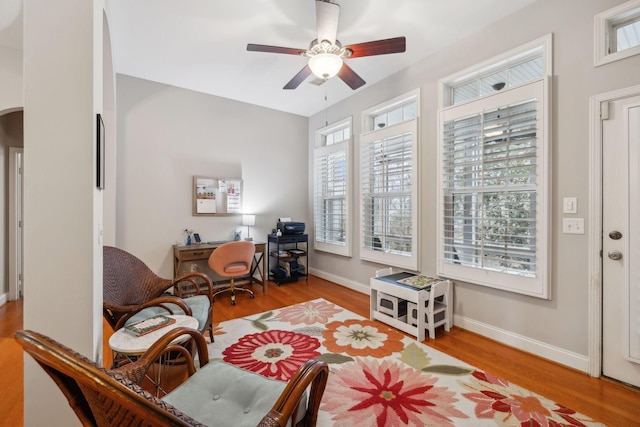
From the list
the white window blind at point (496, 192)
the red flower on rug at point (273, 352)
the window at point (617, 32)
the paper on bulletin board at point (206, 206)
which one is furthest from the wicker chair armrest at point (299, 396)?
the paper on bulletin board at point (206, 206)

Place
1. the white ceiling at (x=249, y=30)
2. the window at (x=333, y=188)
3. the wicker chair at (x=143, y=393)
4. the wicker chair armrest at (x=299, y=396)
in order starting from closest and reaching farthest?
the wicker chair at (x=143, y=393) → the wicker chair armrest at (x=299, y=396) → the white ceiling at (x=249, y=30) → the window at (x=333, y=188)

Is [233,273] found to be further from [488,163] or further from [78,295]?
[488,163]

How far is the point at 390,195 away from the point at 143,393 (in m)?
3.46

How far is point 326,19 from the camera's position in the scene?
2.32 meters

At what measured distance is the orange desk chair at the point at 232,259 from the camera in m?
3.70

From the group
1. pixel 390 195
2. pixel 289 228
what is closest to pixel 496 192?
pixel 390 195

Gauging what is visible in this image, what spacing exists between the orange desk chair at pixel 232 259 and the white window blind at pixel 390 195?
5.47ft

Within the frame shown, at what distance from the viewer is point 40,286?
4.20 ft

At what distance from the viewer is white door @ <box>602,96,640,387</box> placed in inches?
77.6


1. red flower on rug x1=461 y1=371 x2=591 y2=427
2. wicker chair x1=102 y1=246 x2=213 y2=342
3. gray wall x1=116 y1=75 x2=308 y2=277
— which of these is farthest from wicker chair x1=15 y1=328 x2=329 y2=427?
gray wall x1=116 y1=75 x2=308 y2=277

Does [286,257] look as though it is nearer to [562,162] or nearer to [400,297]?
[400,297]

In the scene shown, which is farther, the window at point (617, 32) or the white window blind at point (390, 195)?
the white window blind at point (390, 195)

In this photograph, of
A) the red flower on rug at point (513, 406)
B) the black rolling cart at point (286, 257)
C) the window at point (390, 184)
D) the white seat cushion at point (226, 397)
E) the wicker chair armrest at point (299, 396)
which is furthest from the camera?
the black rolling cart at point (286, 257)

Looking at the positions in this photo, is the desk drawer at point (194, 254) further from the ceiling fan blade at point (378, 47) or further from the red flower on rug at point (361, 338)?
the ceiling fan blade at point (378, 47)
